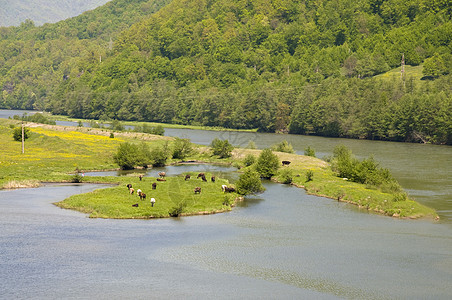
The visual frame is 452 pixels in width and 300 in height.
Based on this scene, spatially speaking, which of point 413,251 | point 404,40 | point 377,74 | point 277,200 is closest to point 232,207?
point 277,200

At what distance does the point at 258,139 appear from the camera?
5719 inches

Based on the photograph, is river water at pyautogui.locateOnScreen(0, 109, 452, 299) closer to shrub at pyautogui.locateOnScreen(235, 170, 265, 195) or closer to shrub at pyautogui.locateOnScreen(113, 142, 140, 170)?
shrub at pyautogui.locateOnScreen(235, 170, 265, 195)

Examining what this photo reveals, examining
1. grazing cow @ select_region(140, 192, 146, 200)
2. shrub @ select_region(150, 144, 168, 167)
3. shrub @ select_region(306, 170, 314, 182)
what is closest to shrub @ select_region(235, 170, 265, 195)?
shrub @ select_region(306, 170, 314, 182)

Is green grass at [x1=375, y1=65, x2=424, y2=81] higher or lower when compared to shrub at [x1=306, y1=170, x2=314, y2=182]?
higher

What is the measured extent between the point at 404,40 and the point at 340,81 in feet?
118

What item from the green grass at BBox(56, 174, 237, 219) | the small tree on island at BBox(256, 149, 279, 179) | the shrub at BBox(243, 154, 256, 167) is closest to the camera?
the green grass at BBox(56, 174, 237, 219)

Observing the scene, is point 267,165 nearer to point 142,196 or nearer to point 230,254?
point 142,196

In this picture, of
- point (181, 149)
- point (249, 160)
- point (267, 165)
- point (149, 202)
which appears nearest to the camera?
point (149, 202)

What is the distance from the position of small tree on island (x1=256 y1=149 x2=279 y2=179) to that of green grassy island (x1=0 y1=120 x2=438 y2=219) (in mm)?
921

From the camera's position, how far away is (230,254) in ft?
153

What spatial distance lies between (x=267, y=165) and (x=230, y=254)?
3726cm

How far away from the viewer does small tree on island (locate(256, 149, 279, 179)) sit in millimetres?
82750

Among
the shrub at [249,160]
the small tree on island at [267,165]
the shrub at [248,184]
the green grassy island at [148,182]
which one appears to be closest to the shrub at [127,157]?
the green grassy island at [148,182]

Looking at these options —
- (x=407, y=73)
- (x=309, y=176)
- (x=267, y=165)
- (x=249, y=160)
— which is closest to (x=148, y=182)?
(x=267, y=165)
